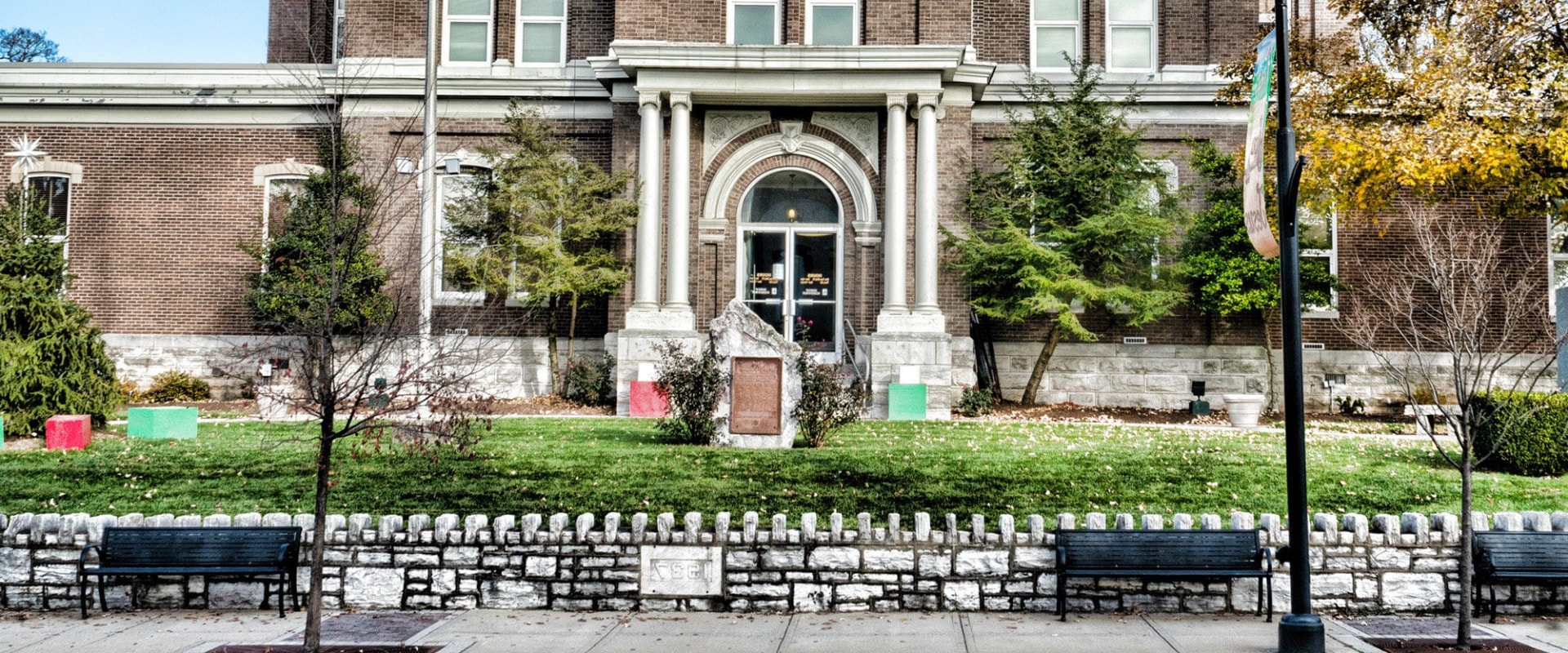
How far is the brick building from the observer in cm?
2038

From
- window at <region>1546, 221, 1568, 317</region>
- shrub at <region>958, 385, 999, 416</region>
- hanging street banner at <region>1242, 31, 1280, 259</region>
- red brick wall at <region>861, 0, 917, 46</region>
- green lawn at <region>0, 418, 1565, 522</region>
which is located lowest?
green lawn at <region>0, 418, 1565, 522</region>

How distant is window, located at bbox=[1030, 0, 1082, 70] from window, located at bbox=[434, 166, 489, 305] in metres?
12.1

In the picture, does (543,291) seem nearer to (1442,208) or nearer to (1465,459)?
(1465,459)

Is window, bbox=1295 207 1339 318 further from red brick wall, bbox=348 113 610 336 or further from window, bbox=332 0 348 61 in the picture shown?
window, bbox=332 0 348 61

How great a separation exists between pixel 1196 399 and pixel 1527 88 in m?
7.91

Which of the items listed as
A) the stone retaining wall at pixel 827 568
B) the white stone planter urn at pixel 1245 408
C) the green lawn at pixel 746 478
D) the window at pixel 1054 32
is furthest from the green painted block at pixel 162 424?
the window at pixel 1054 32

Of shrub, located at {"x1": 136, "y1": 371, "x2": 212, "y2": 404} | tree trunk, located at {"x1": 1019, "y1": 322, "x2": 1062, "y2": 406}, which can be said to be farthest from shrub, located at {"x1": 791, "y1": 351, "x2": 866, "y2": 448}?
shrub, located at {"x1": 136, "y1": 371, "x2": 212, "y2": 404}

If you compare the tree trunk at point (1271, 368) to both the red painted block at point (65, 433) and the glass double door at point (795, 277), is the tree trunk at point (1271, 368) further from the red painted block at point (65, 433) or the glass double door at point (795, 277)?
the red painted block at point (65, 433)

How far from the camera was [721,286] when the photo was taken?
71.6 ft

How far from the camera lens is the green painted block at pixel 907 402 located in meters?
18.9

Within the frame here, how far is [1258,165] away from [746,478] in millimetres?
6238

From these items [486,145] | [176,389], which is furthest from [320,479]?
[176,389]

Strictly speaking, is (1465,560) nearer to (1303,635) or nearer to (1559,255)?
(1303,635)

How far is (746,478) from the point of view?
1177cm
